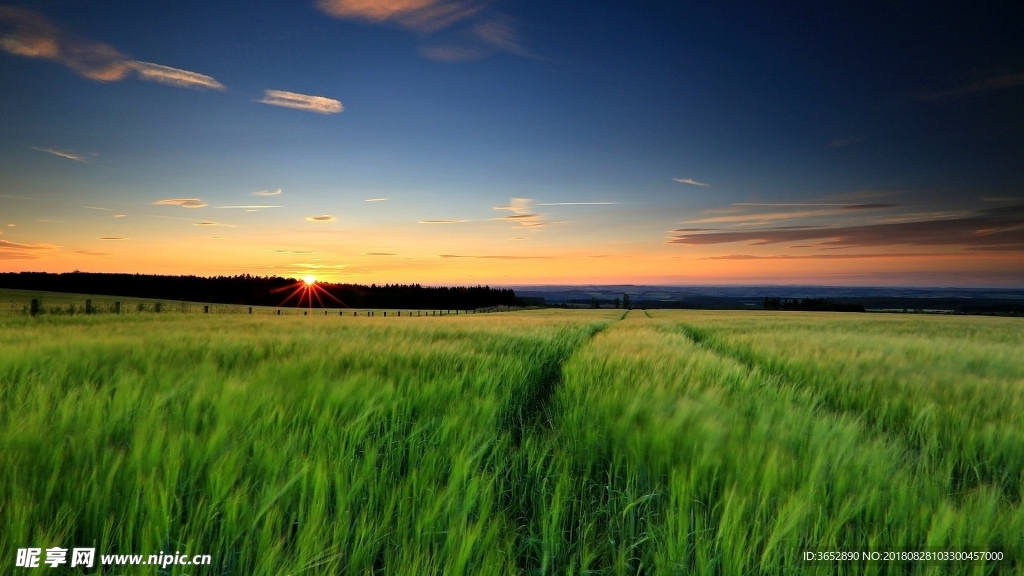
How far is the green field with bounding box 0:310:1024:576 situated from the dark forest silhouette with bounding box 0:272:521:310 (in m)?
89.3

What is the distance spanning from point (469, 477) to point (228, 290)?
99.1m

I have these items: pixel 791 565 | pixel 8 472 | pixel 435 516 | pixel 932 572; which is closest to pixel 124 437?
pixel 8 472

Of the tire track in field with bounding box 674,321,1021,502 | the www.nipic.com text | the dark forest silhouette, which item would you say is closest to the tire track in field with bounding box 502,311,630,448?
the www.nipic.com text

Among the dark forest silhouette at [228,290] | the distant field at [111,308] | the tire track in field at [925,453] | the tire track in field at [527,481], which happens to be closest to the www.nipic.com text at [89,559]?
the tire track in field at [527,481]

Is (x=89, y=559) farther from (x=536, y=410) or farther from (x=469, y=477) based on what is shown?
(x=536, y=410)

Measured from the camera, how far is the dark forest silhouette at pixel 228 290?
268 ft

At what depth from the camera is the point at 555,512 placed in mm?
1930

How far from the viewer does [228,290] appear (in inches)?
3398

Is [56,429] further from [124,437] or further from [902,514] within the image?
[902,514]

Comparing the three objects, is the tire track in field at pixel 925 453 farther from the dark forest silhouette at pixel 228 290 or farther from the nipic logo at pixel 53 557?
the dark forest silhouette at pixel 228 290

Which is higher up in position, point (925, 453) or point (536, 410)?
point (925, 453)

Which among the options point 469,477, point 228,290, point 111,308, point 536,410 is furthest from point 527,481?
point 228,290

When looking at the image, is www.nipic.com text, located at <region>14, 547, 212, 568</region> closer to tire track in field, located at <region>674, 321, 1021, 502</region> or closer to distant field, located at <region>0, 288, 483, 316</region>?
tire track in field, located at <region>674, 321, 1021, 502</region>

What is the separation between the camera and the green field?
5.37 ft
